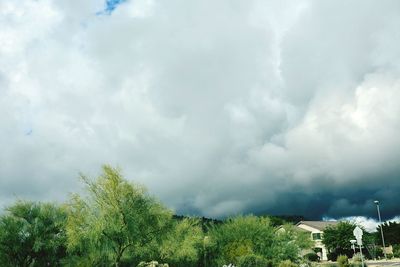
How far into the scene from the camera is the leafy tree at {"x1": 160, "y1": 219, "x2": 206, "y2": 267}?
49847 mm

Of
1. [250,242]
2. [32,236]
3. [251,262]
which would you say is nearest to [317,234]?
[250,242]

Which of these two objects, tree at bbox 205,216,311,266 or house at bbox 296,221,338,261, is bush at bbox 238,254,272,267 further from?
house at bbox 296,221,338,261

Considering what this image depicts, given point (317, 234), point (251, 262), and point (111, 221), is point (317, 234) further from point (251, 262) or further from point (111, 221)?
point (111, 221)

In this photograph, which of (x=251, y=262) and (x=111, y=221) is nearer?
(x=111, y=221)

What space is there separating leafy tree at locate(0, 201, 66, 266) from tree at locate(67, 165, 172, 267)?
10.4 feet

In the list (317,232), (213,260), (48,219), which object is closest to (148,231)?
(48,219)

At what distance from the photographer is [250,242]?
183 feet

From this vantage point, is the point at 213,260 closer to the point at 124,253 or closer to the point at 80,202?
the point at 124,253

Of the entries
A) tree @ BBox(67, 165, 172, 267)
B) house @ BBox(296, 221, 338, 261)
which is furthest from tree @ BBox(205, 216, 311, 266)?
house @ BBox(296, 221, 338, 261)

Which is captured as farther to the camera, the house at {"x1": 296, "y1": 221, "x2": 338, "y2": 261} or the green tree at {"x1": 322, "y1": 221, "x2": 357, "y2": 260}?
the house at {"x1": 296, "y1": 221, "x2": 338, "y2": 261}

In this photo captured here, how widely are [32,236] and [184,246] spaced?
16.9 m

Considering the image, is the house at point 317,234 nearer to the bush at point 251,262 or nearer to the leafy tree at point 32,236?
the bush at point 251,262

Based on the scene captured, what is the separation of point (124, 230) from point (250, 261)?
14.7 metres

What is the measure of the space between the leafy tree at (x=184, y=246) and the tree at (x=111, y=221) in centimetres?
846
